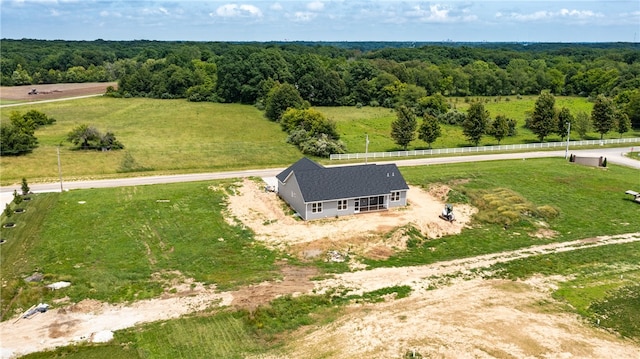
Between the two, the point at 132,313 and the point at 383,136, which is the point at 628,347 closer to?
the point at 132,313

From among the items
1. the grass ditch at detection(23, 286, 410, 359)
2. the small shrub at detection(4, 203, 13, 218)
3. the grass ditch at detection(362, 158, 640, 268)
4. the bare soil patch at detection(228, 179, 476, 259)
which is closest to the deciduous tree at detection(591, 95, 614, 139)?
the grass ditch at detection(362, 158, 640, 268)

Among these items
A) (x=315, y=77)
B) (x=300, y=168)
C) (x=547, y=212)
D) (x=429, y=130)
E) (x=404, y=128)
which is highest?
(x=315, y=77)

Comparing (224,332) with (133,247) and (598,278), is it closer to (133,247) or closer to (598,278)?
(133,247)

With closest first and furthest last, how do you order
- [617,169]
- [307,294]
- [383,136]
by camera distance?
[307,294]
[617,169]
[383,136]

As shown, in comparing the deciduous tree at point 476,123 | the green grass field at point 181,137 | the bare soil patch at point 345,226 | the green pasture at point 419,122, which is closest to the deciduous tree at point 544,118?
the green pasture at point 419,122

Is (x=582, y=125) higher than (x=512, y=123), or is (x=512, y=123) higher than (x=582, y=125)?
(x=582, y=125)

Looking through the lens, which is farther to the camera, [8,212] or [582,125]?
[582,125]

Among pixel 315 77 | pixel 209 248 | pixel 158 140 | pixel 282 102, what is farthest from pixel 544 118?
pixel 209 248

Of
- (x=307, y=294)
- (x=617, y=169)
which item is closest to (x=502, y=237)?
(x=307, y=294)
